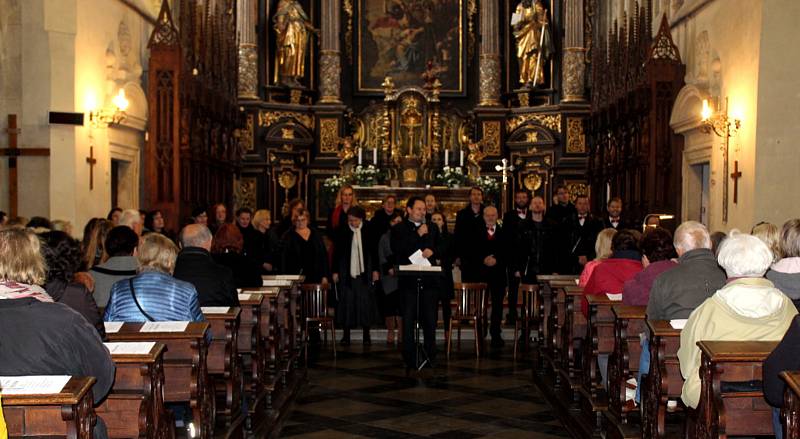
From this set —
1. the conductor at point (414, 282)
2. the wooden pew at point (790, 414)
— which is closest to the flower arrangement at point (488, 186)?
the conductor at point (414, 282)

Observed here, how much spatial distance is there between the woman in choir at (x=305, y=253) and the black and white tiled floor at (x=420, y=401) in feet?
3.07

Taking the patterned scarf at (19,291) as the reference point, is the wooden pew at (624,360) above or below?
below

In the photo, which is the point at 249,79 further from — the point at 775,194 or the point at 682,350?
the point at 682,350

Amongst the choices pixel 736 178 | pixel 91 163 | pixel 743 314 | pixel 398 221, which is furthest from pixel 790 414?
pixel 91 163

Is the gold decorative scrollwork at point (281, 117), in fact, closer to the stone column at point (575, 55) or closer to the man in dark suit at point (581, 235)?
the stone column at point (575, 55)

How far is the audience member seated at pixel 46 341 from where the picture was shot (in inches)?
172

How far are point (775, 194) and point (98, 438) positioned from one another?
9702mm

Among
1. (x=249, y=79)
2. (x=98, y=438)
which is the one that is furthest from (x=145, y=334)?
(x=249, y=79)

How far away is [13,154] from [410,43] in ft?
46.5

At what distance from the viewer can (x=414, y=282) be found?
1084 cm

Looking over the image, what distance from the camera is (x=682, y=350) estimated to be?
562 cm

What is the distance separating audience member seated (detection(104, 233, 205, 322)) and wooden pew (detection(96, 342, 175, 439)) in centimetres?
125

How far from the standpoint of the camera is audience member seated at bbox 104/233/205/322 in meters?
6.58

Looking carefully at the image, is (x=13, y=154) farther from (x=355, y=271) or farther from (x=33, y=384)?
(x=33, y=384)
